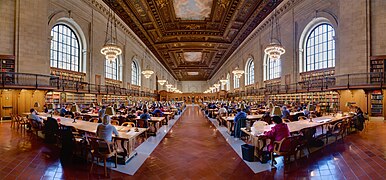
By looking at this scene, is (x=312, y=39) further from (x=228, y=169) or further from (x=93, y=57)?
(x=93, y=57)

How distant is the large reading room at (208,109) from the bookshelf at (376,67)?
0.04 meters

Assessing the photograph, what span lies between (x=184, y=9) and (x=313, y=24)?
9567 millimetres

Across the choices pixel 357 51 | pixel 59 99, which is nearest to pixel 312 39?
pixel 357 51

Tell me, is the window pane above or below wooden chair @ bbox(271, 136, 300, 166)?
above

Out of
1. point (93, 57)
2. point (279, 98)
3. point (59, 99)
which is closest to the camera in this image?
Answer: point (59, 99)

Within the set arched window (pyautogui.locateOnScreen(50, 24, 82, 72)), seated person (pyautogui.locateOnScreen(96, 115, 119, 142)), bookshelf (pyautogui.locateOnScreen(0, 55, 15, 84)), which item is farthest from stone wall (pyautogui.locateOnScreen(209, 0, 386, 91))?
bookshelf (pyautogui.locateOnScreen(0, 55, 15, 84))

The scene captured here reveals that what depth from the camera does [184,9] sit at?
1466 cm

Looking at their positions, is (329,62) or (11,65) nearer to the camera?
(11,65)

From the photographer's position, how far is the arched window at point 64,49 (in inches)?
520

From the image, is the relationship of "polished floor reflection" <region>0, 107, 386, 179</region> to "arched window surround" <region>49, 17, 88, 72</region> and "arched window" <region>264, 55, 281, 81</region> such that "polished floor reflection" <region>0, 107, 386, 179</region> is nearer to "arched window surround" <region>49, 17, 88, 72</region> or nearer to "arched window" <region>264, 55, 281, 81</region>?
"arched window surround" <region>49, 17, 88, 72</region>

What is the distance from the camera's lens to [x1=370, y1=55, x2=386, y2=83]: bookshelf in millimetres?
10223

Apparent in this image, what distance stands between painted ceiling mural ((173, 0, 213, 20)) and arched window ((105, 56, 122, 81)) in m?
8.70

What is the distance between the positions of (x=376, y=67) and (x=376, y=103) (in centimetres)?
199

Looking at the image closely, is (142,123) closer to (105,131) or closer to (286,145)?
(105,131)
